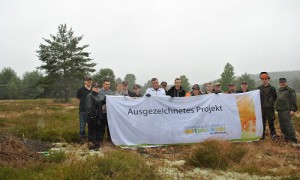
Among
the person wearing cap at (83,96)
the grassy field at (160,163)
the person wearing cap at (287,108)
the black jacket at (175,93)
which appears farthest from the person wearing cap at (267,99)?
the person wearing cap at (83,96)

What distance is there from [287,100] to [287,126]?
814 mm

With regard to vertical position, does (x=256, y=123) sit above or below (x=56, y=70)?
below

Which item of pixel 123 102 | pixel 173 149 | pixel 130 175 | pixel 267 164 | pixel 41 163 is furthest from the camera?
pixel 123 102

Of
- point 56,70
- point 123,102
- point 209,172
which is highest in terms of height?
point 56,70

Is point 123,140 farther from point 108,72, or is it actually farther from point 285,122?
point 108,72

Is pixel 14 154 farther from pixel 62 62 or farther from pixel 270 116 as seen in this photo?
pixel 62 62

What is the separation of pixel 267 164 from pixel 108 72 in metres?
55.5

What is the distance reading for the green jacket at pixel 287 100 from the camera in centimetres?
800

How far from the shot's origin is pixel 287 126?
812cm

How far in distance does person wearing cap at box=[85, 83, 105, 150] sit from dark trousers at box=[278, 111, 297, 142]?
18.5ft

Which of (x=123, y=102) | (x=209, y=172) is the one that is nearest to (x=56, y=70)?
(x=123, y=102)

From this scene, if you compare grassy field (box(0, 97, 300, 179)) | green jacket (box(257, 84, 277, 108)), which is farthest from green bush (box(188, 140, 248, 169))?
green jacket (box(257, 84, 277, 108))

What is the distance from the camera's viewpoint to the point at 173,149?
737cm

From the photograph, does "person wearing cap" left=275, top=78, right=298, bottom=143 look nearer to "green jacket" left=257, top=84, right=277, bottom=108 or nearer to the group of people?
the group of people
